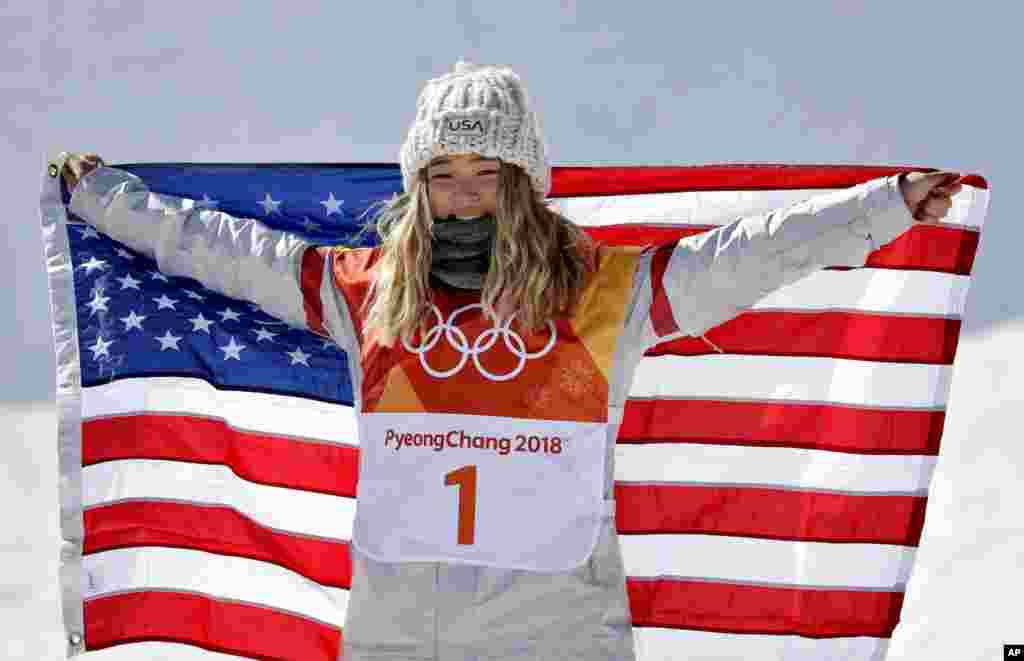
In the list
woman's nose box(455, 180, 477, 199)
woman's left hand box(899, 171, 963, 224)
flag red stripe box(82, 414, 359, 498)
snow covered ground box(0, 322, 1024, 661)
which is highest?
woman's left hand box(899, 171, 963, 224)

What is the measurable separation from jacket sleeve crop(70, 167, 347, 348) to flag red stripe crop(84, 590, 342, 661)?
73cm

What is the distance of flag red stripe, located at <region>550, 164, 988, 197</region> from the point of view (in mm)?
3746

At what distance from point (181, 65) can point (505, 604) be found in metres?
3.26

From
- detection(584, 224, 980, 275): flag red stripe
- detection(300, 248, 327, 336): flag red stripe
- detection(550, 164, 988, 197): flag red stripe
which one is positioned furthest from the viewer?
detection(550, 164, 988, 197): flag red stripe

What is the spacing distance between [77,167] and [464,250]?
0.97 m

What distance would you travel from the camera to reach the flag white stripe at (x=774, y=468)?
3645 millimetres

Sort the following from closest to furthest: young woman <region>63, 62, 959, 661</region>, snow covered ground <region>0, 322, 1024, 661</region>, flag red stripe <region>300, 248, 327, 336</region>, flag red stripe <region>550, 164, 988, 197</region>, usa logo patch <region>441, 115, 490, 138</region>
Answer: young woman <region>63, 62, 959, 661</region>
usa logo patch <region>441, 115, 490, 138</region>
flag red stripe <region>300, 248, 327, 336</region>
flag red stripe <region>550, 164, 988, 197</region>
snow covered ground <region>0, 322, 1024, 661</region>

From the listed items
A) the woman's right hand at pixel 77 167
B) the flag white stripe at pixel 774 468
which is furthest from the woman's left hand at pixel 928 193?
the woman's right hand at pixel 77 167

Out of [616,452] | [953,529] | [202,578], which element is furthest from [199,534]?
[953,529]

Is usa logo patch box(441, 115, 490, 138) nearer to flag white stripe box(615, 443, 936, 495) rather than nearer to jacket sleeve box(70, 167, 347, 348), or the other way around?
jacket sleeve box(70, 167, 347, 348)

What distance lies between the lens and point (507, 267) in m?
3.08

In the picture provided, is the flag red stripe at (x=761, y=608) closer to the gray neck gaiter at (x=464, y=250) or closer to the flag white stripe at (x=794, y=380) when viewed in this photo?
the flag white stripe at (x=794, y=380)

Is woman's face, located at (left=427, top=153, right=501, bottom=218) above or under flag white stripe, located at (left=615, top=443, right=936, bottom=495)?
above

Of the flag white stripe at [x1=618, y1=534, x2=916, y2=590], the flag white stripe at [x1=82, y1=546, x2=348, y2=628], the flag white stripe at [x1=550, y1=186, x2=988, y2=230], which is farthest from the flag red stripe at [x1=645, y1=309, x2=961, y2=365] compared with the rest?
the flag white stripe at [x1=82, y1=546, x2=348, y2=628]
